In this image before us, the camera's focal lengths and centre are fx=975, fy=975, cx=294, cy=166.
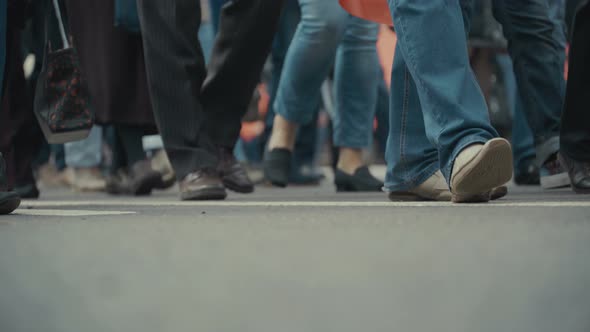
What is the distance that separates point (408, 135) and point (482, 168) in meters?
0.52

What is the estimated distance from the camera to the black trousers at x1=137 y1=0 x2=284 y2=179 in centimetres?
329

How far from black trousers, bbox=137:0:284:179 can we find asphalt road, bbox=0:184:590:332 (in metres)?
1.48

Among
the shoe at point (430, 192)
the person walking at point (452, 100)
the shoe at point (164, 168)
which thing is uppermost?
the person walking at point (452, 100)

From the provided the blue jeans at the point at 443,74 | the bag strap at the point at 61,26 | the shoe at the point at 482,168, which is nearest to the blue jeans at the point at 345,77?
the bag strap at the point at 61,26

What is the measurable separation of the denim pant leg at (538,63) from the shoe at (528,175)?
0.57 m

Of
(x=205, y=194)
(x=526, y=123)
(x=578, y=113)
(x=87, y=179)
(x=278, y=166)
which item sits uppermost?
(x=578, y=113)

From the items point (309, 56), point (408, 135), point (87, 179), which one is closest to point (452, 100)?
point (408, 135)

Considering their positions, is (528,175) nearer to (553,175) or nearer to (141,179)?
(553,175)

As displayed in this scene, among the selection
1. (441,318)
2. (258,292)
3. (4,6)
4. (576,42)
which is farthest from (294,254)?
(576,42)

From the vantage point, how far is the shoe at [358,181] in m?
4.06

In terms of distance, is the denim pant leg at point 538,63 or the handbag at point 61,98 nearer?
the handbag at point 61,98

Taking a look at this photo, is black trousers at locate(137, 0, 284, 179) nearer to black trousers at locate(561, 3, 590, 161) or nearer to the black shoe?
the black shoe

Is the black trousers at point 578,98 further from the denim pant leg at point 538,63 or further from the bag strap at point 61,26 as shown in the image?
the bag strap at point 61,26

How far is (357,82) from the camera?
4.09 m
